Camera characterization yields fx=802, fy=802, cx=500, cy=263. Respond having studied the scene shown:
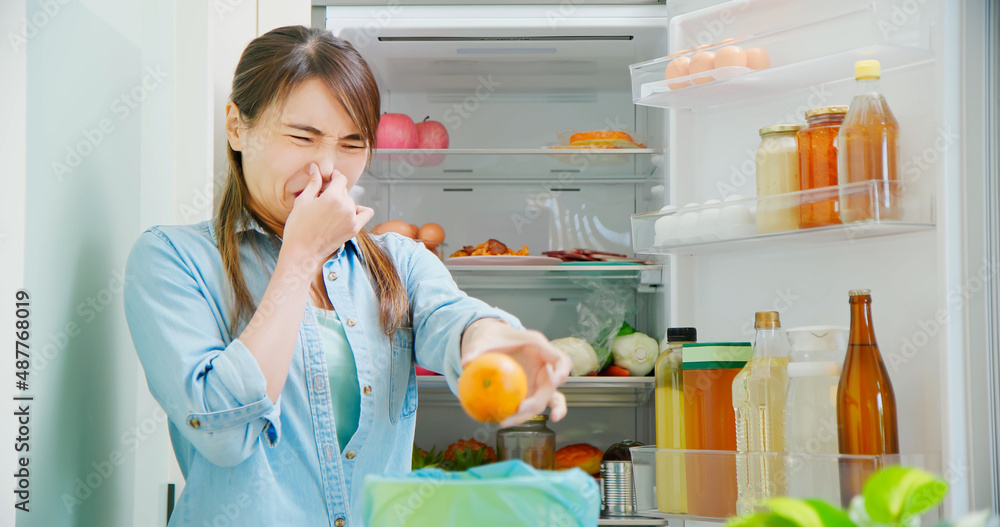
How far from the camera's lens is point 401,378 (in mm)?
1038

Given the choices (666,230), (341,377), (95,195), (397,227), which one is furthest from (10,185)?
(397,227)

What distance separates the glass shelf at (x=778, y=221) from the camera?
107cm

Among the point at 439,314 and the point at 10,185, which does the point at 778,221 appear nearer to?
the point at 439,314

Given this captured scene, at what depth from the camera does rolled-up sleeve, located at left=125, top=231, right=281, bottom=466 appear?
82 centimetres

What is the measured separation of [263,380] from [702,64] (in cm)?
87

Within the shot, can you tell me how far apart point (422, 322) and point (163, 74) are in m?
Answer: 0.57

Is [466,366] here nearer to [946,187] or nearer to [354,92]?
[354,92]

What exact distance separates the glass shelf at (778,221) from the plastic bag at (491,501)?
2.35 feet

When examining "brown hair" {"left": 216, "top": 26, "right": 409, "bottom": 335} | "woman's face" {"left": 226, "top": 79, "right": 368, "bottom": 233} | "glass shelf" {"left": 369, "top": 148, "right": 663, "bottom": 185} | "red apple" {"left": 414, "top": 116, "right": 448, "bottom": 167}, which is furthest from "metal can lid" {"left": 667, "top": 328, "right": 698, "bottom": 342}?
"red apple" {"left": 414, "top": 116, "right": 448, "bottom": 167}

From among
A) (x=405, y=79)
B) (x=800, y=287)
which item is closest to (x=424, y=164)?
(x=405, y=79)

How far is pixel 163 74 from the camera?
3.93ft

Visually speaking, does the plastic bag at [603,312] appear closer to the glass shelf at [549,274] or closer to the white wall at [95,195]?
the glass shelf at [549,274]

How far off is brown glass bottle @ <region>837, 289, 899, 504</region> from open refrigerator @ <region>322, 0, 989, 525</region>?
2.1 inches

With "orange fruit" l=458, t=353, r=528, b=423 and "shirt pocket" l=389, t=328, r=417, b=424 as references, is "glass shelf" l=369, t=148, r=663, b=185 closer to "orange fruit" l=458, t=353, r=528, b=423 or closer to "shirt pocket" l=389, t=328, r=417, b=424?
"shirt pocket" l=389, t=328, r=417, b=424
